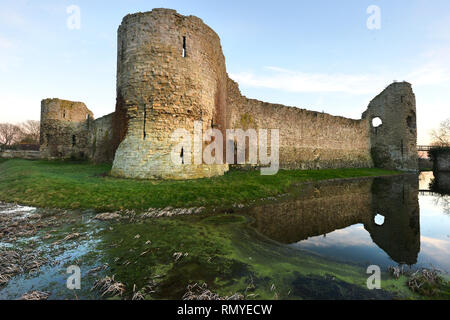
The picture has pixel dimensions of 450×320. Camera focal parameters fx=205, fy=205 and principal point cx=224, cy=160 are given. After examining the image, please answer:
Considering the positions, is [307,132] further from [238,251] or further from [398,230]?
[238,251]

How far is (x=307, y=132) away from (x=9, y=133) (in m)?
79.2

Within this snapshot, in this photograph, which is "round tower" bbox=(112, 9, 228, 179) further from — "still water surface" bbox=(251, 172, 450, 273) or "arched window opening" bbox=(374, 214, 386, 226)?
"arched window opening" bbox=(374, 214, 386, 226)

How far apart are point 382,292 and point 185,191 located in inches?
255

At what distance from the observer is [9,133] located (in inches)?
2299

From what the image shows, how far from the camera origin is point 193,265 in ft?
11.0

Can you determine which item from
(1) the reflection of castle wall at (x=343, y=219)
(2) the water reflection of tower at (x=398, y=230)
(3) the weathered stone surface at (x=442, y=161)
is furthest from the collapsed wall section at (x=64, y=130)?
(3) the weathered stone surface at (x=442, y=161)

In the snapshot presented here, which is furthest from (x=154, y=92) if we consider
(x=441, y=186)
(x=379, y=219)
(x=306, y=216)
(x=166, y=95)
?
(x=441, y=186)

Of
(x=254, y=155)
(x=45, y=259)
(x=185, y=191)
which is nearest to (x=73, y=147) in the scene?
(x=254, y=155)

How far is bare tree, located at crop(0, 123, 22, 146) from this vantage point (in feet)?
189

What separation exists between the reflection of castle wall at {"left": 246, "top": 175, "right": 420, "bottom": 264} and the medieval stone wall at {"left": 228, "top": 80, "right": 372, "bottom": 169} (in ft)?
37.7

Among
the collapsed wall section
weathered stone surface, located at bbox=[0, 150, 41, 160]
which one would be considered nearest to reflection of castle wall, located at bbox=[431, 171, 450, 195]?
the collapsed wall section

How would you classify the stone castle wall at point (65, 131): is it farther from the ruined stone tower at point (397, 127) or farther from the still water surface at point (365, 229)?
the ruined stone tower at point (397, 127)
